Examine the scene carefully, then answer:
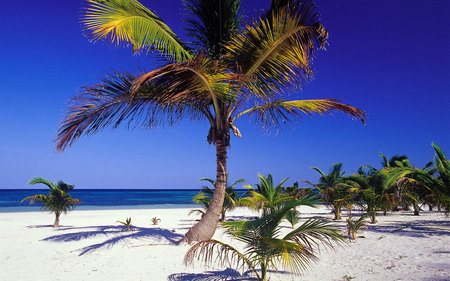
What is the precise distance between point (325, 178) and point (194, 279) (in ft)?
29.1

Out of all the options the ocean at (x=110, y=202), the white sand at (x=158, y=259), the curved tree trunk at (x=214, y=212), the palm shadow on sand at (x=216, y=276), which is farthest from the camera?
the ocean at (x=110, y=202)

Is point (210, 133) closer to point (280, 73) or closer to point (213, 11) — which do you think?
point (280, 73)

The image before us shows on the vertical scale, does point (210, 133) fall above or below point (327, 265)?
above

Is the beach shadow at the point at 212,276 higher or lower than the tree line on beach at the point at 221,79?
lower

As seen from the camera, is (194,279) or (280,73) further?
(280,73)

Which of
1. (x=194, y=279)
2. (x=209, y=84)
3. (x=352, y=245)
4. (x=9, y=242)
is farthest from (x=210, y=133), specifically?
(x=9, y=242)

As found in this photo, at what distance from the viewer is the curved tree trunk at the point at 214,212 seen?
6141mm

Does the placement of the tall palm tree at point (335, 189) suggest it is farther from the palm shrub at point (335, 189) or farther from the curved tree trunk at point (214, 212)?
the curved tree trunk at point (214, 212)

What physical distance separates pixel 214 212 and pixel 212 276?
81.6 inches

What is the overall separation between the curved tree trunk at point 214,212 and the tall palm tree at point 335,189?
5905 millimetres

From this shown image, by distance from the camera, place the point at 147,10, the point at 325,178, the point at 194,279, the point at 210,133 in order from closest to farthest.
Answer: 1. the point at 194,279
2. the point at 147,10
3. the point at 210,133
4. the point at 325,178

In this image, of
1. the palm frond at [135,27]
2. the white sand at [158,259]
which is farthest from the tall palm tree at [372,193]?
the palm frond at [135,27]

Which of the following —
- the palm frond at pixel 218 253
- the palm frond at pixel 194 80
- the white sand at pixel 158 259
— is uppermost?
the palm frond at pixel 194 80

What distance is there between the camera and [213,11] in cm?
628
